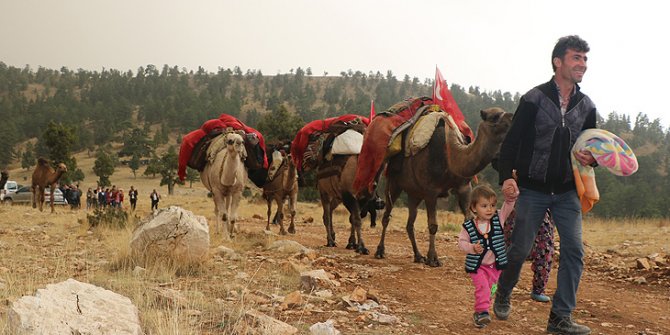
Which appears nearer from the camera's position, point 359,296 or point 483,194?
point 483,194

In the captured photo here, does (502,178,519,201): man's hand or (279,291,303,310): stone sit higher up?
(502,178,519,201): man's hand

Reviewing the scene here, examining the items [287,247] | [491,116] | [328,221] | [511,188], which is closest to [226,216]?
[328,221]

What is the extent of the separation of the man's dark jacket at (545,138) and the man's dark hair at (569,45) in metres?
0.26

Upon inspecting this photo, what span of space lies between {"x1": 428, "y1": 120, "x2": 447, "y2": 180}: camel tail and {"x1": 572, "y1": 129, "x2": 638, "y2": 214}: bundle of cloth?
3.81m

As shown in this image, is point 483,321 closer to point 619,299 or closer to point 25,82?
point 619,299

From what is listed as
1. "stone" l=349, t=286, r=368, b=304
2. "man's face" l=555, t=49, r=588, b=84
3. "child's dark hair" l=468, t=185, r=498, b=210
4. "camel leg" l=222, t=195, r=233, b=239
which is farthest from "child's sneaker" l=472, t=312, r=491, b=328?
"camel leg" l=222, t=195, r=233, b=239

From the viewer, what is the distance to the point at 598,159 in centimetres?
472

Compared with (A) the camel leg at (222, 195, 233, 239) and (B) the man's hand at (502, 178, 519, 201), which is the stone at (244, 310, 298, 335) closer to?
(B) the man's hand at (502, 178, 519, 201)

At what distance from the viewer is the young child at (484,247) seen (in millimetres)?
5238

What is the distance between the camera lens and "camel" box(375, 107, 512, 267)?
766 cm

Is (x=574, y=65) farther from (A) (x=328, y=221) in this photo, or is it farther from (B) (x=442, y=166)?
(A) (x=328, y=221)

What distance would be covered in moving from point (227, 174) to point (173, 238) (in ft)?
14.1

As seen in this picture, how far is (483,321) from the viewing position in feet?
16.9

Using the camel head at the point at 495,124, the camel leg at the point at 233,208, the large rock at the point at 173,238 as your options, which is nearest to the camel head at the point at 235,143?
the camel leg at the point at 233,208
